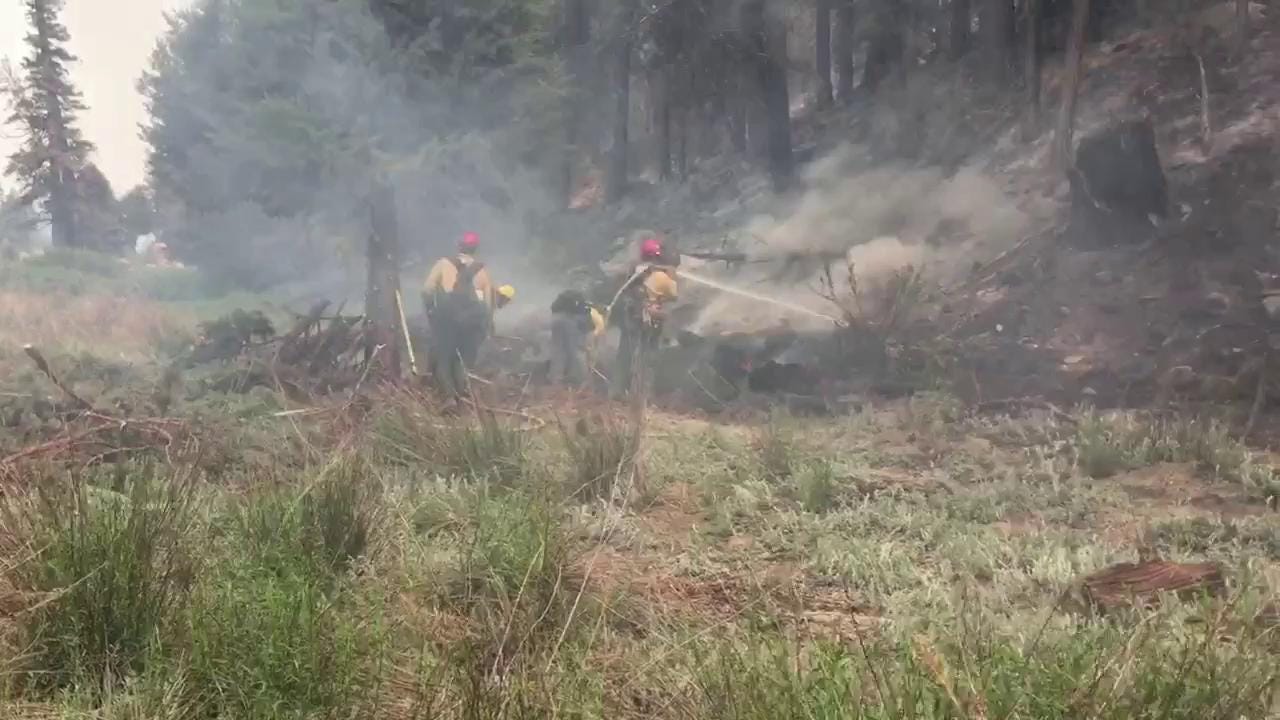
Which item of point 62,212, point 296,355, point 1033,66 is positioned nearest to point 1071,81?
point 1033,66

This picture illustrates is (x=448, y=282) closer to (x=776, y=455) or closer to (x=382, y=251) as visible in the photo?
(x=382, y=251)

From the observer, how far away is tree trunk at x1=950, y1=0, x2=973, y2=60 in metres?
7.17

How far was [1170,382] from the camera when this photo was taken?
5.16 m

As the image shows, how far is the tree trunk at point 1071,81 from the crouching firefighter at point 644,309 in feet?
9.24

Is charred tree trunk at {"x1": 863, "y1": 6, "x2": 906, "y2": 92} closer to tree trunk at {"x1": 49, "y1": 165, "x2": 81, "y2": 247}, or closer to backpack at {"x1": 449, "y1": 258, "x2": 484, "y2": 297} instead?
backpack at {"x1": 449, "y1": 258, "x2": 484, "y2": 297}

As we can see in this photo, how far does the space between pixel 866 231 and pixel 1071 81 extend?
172cm

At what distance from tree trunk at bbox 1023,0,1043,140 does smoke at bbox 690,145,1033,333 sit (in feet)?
1.57

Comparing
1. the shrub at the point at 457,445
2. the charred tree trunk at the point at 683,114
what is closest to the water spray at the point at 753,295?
the charred tree trunk at the point at 683,114

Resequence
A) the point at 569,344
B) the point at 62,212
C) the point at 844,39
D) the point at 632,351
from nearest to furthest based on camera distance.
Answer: the point at 632,351, the point at 844,39, the point at 569,344, the point at 62,212

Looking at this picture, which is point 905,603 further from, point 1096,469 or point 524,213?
point 524,213

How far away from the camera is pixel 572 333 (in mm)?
8305

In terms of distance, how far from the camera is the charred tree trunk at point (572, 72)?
932cm

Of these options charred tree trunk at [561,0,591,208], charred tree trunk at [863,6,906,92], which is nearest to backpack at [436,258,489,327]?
charred tree trunk at [561,0,591,208]

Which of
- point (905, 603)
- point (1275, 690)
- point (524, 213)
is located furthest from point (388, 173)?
point (1275, 690)
